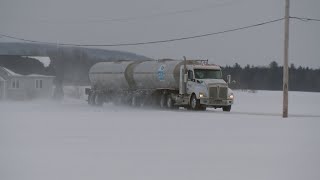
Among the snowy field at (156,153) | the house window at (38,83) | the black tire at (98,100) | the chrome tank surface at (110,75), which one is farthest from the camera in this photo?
the house window at (38,83)

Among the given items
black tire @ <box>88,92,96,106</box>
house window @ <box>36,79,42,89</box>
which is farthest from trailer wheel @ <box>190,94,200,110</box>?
house window @ <box>36,79,42,89</box>

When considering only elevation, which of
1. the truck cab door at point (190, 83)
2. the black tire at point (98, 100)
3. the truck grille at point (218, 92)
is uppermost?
the truck cab door at point (190, 83)

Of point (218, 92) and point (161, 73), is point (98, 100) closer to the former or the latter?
point (161, 73)

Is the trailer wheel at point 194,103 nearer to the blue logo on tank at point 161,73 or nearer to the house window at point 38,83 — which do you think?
the blue logo on tank at point 161,73

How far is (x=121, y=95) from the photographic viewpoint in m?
47.6

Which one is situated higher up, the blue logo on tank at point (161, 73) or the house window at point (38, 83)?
the blue logo on tank at point (161, 73)

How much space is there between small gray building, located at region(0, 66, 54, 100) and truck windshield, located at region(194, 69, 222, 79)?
3136 cm

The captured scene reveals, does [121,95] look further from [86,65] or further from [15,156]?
[86,65]

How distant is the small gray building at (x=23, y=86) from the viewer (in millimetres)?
66688

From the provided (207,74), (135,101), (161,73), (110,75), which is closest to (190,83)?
(207,74)

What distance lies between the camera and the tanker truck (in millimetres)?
39312

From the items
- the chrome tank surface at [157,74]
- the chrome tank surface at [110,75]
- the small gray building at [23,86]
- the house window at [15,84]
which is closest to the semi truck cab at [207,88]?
the chrome tank surface at [157,74]

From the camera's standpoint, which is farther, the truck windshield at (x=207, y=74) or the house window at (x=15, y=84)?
the house window at (x=15, y=84)

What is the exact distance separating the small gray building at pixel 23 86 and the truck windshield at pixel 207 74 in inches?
1235
